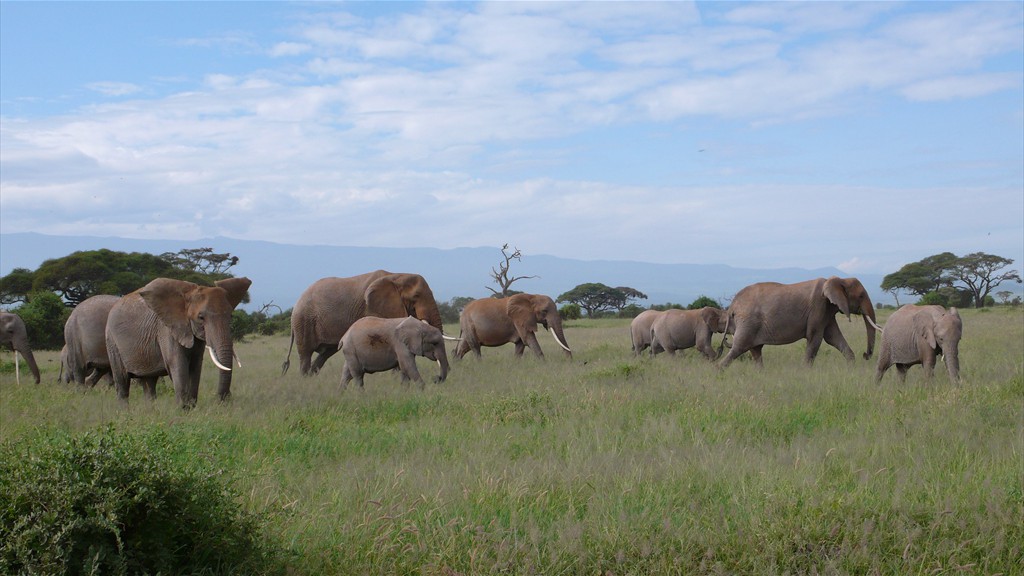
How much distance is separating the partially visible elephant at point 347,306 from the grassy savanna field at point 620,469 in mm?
3040

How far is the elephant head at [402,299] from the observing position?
1563 centimetres

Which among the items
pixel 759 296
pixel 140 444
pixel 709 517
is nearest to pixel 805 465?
pixel 709 517

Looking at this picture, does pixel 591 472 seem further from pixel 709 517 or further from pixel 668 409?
pixel 668 409

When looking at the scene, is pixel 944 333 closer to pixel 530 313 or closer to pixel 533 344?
pixel 533 344

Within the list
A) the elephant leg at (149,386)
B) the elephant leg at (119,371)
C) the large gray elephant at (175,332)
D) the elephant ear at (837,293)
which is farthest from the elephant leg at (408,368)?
the elephant ear at (837,293)

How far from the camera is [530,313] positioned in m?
19.2

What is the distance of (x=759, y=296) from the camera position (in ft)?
52.4

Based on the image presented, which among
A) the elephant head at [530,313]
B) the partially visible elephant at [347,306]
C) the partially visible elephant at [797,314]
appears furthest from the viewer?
the elephant head at [530,313]

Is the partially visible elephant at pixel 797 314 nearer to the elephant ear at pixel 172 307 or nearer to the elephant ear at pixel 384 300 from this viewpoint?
the elephant ear at pixel 384 300

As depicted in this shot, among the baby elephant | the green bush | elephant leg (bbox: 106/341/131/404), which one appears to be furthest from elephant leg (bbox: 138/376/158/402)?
the green bush

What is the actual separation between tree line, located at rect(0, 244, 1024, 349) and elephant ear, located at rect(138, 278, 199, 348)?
733 centimetres

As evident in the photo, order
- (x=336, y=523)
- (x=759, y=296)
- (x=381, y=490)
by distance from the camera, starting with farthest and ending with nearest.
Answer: (x=759, y=296) < (x=381, y=490) < (x=336, y=523)

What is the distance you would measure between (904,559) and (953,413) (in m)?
4.80

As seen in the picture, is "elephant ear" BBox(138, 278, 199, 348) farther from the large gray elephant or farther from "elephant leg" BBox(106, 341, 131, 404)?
"elephant leg" BBox(106, 341, 131, 404)
